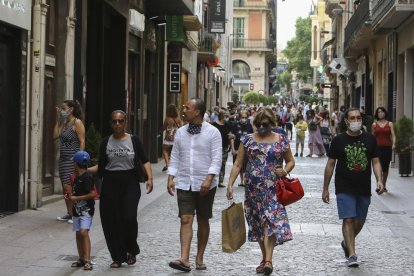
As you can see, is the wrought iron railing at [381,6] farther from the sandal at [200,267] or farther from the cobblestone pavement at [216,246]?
the sandal at [200,267]

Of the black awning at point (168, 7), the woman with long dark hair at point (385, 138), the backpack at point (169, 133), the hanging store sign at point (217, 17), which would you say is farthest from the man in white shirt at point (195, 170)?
the hanging store sign at point (217, 17)

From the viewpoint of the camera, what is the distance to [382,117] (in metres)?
20.1

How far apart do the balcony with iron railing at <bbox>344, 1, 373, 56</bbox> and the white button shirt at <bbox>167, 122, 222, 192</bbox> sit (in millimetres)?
24256

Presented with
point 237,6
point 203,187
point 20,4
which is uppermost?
point 237,6

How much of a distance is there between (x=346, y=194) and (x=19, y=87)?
5841 mm

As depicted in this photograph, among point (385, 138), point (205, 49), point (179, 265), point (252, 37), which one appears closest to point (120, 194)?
point (179, 265)

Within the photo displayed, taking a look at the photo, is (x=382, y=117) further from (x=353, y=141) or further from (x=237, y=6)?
(x=237, y=6)

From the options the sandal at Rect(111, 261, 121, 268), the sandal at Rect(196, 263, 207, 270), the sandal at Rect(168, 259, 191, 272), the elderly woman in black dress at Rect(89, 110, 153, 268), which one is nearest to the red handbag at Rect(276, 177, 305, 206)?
the sandal at Rect(196, 263, 207, 270)

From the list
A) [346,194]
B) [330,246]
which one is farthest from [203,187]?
[330,246]

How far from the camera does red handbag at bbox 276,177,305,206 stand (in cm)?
1000

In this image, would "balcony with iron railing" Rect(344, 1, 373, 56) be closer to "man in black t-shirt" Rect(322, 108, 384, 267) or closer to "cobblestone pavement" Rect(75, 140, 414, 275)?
"cobblestone pavement" Rect(75, 140, 414, 275)

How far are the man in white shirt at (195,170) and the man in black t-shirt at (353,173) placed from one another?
1.45 meters

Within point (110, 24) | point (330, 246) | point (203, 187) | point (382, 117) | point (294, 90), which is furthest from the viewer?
point (294, 90)

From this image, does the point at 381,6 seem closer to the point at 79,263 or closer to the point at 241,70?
the point at 79,263
